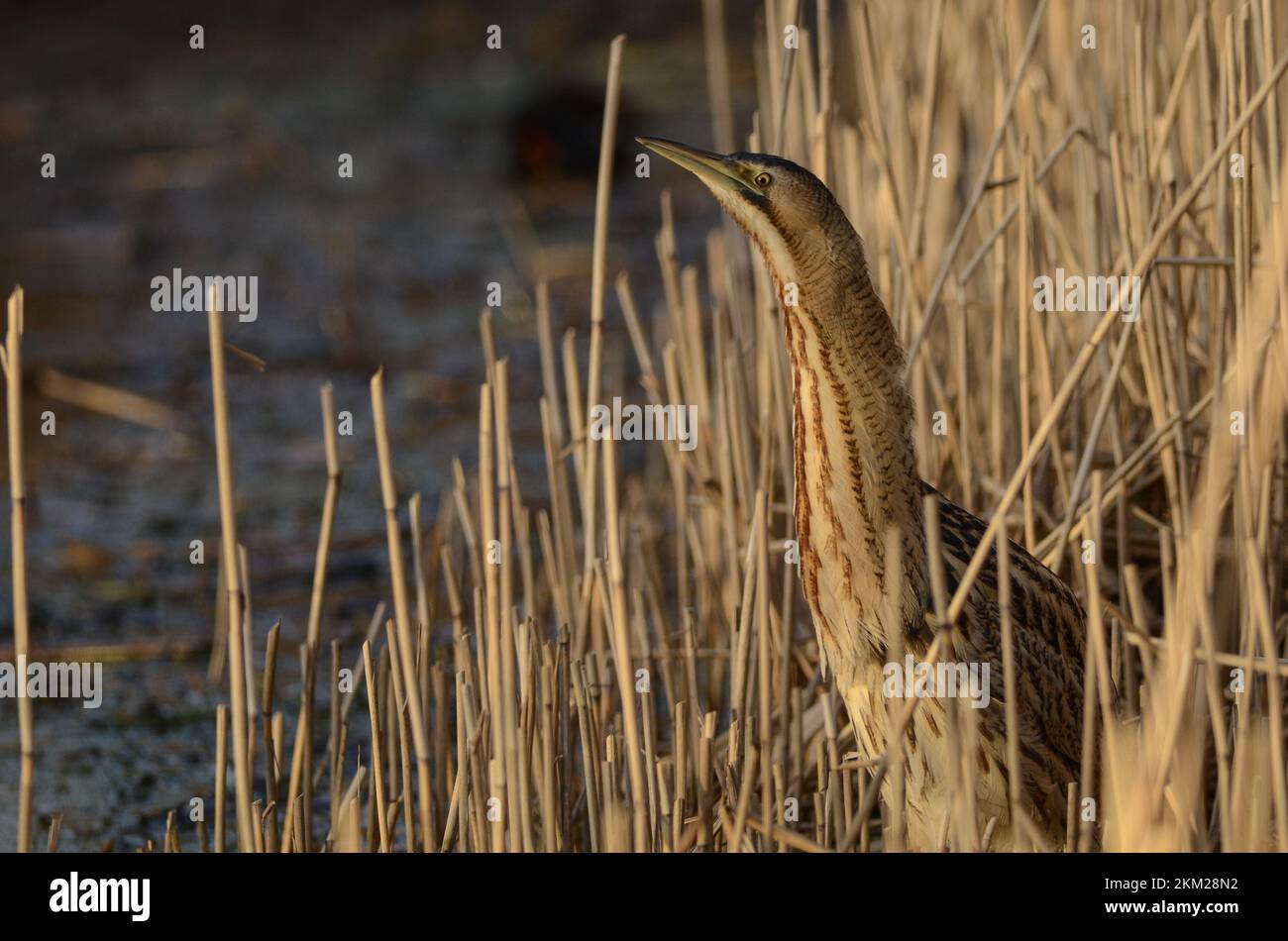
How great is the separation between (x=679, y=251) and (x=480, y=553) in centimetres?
402

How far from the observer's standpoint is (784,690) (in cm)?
264

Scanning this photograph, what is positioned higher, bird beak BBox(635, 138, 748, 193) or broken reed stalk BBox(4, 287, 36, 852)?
bird beak BBox(635, 138, 748, 193)

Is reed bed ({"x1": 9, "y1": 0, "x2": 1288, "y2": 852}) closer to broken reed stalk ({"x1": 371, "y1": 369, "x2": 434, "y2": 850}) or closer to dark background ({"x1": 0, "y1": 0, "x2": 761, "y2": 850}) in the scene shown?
broken reed stalk ({"x1": 371, "y1": 369, "x2": 434, "y2": 850})

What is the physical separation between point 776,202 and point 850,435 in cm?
32

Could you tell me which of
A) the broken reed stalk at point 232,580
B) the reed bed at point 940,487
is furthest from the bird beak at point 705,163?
the broken reed stalk at point 232,580

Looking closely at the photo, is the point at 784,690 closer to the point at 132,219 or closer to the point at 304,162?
the point at 132,219

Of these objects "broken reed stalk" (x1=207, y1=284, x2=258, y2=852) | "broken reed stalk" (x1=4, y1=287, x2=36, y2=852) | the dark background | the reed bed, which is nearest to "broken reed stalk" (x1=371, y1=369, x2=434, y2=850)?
the reed bed

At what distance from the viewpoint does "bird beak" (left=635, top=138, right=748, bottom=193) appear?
2.36m

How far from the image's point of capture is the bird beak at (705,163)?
236 centimetres

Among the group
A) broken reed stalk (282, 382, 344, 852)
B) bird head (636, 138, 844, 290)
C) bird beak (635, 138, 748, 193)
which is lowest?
broken reed stalk (282, 382, 344, 852)

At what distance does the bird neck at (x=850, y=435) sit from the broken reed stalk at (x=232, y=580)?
0.68 m

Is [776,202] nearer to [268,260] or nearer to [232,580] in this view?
[232,580]

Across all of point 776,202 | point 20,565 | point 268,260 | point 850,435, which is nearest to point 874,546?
point 850,435

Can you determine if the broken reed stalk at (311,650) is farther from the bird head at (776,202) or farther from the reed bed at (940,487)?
the bird head at (776,202)
